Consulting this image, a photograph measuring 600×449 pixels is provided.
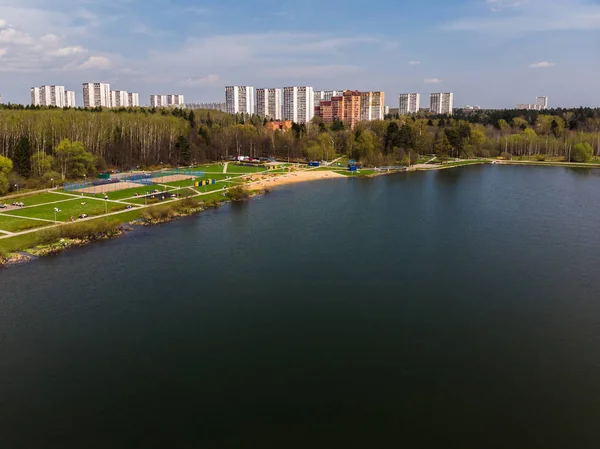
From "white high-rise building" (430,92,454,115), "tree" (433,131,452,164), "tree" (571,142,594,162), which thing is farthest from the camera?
"white high-rise building" (430,92,454,115)

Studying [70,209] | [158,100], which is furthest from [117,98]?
[70,209]

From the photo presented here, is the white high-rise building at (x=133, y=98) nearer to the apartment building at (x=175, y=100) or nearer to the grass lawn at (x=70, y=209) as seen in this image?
the apartment building at (x=175, y=100)

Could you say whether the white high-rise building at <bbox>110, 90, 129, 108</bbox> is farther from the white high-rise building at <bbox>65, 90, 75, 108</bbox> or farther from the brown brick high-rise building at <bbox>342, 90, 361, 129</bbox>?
the brown brick high-rise building at <bbox>342, 90, 361, 129</bbox>

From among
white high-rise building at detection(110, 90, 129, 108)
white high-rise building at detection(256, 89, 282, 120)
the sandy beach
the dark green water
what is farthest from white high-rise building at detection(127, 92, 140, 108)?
the dark green water

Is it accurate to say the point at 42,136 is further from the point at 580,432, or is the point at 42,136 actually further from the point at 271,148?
the point at 580,432

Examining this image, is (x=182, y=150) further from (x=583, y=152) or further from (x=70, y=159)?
(x=583, y=152)

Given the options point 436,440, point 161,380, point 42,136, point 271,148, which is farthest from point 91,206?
point 271,148
